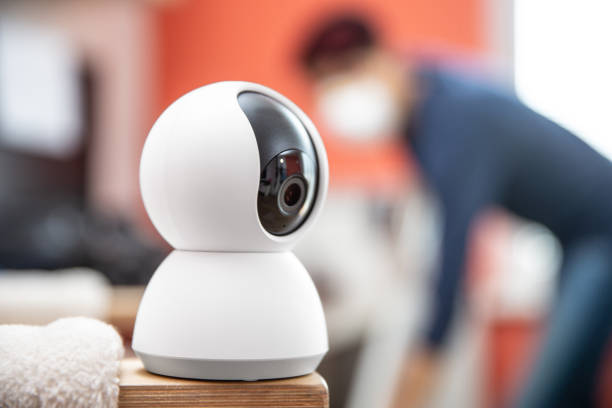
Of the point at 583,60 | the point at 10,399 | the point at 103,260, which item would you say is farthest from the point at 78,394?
the point at 583,60

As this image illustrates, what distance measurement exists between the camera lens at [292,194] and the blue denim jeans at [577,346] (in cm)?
123

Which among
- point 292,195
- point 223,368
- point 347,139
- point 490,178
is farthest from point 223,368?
point 347,139

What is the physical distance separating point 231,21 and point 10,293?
2.41 meters

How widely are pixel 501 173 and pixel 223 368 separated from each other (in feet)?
4.63

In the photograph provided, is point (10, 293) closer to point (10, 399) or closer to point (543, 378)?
point (10, 399)

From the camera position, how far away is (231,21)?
10.7 ft

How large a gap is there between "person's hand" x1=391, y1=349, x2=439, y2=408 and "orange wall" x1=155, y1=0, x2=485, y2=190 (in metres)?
1.26

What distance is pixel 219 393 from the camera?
386mm

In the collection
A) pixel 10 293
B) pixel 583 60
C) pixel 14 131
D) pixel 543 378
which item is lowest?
pixel 543 378

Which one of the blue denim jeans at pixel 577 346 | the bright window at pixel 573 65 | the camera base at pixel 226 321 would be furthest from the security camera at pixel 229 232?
the bright window at pixel 573 65

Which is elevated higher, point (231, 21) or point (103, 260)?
point (231, 21)

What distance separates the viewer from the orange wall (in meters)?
3.05

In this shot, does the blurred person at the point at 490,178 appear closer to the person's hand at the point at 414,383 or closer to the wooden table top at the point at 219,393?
the person's hand at the point at 414,383

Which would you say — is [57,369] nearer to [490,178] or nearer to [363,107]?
[490,178]
